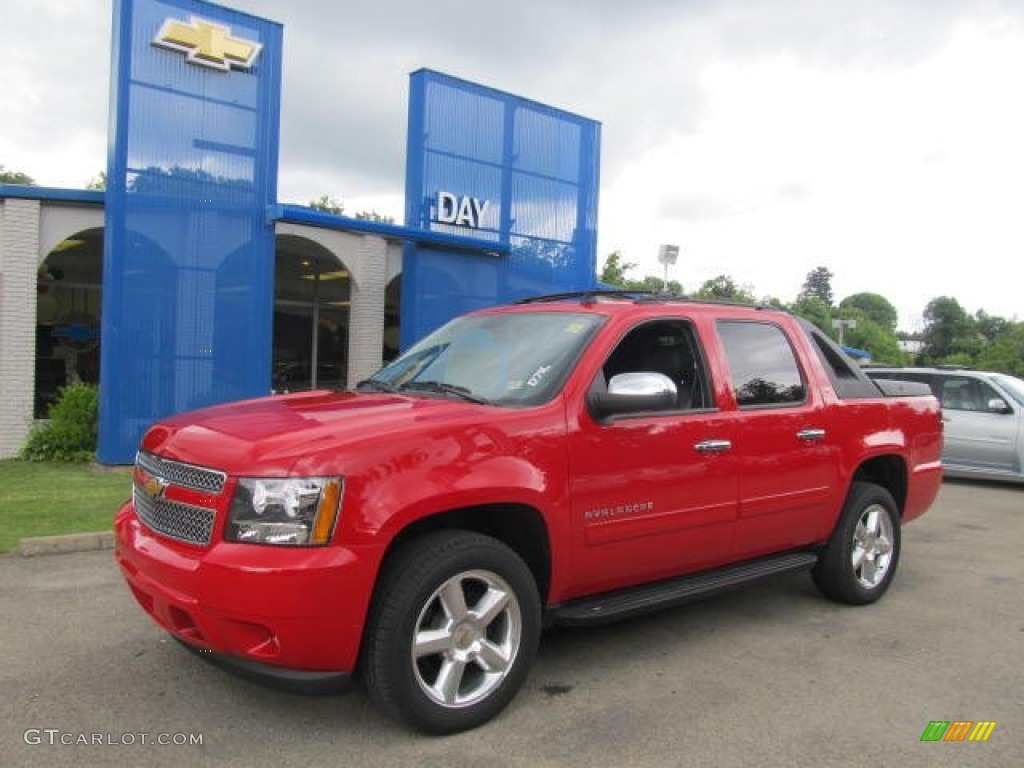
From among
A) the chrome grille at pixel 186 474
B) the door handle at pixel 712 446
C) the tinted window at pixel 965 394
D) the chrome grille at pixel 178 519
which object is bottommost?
the chrome grille at pixel 178 519

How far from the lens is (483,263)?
13055 mm

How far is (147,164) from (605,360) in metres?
8.15

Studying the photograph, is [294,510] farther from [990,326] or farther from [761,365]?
[990,326]

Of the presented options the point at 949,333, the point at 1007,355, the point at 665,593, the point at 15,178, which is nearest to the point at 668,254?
the point at 665,593

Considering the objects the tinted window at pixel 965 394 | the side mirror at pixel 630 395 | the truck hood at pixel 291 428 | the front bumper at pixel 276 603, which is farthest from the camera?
the tinted window at pixel 965 394

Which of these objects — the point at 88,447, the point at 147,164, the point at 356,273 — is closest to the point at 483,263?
the point at 356,273

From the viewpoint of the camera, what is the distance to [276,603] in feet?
9.89

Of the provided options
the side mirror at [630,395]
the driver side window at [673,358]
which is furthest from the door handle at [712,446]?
the side mirror at [630,395]

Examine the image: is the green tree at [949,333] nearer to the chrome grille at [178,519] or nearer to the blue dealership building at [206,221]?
the blue dealership building at [206,221]

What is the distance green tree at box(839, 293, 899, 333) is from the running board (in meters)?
126

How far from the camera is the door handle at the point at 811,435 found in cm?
482

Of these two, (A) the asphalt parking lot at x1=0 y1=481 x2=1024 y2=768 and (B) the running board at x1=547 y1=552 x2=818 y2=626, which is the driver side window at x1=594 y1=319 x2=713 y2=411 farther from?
(A) the asphalt parking lot at x1=0 y1=481 x2=1024 y2=768

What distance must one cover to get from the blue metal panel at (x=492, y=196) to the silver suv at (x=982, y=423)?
558 centimetres

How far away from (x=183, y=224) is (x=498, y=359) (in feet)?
24.8
